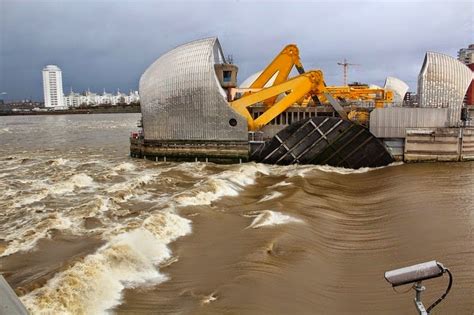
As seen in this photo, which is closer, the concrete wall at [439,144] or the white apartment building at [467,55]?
the concrete wall at [439,144]

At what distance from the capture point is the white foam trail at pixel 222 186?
17922 mm

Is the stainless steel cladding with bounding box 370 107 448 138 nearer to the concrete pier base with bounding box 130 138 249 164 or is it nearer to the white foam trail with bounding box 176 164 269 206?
the white foam trail with bounding box 176 164 269 206

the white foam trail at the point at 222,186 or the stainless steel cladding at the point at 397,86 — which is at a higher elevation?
the stainless steel cladding at the point at 397,86

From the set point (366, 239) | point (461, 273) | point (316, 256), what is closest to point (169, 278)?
point (316, 256)

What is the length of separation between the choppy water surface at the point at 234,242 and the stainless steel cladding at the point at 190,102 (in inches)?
286

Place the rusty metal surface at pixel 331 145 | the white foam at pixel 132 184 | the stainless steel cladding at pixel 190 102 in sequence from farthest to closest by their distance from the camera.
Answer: the stainless steel cladding at pixel 190 102 < the rusty metal surface at pixel 331 145 < the white foam at pixel 132 184

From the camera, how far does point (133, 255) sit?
11477 millimetres

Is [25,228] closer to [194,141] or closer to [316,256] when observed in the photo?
[316,256]

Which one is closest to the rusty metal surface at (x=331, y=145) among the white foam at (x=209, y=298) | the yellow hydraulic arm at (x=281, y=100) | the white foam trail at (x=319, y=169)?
the white foam trail at (x=319, y=169)

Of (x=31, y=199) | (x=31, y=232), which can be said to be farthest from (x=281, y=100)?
(x=31, y=232)

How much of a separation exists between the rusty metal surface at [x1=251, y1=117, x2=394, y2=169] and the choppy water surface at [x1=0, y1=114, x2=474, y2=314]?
13.2 feet

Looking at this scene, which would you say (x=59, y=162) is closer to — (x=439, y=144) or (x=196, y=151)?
(x=196, y=151)

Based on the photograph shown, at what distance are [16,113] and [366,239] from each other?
685 feet

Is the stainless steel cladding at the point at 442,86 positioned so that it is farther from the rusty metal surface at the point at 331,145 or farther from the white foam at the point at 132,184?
the white foam at the point at 132,184
